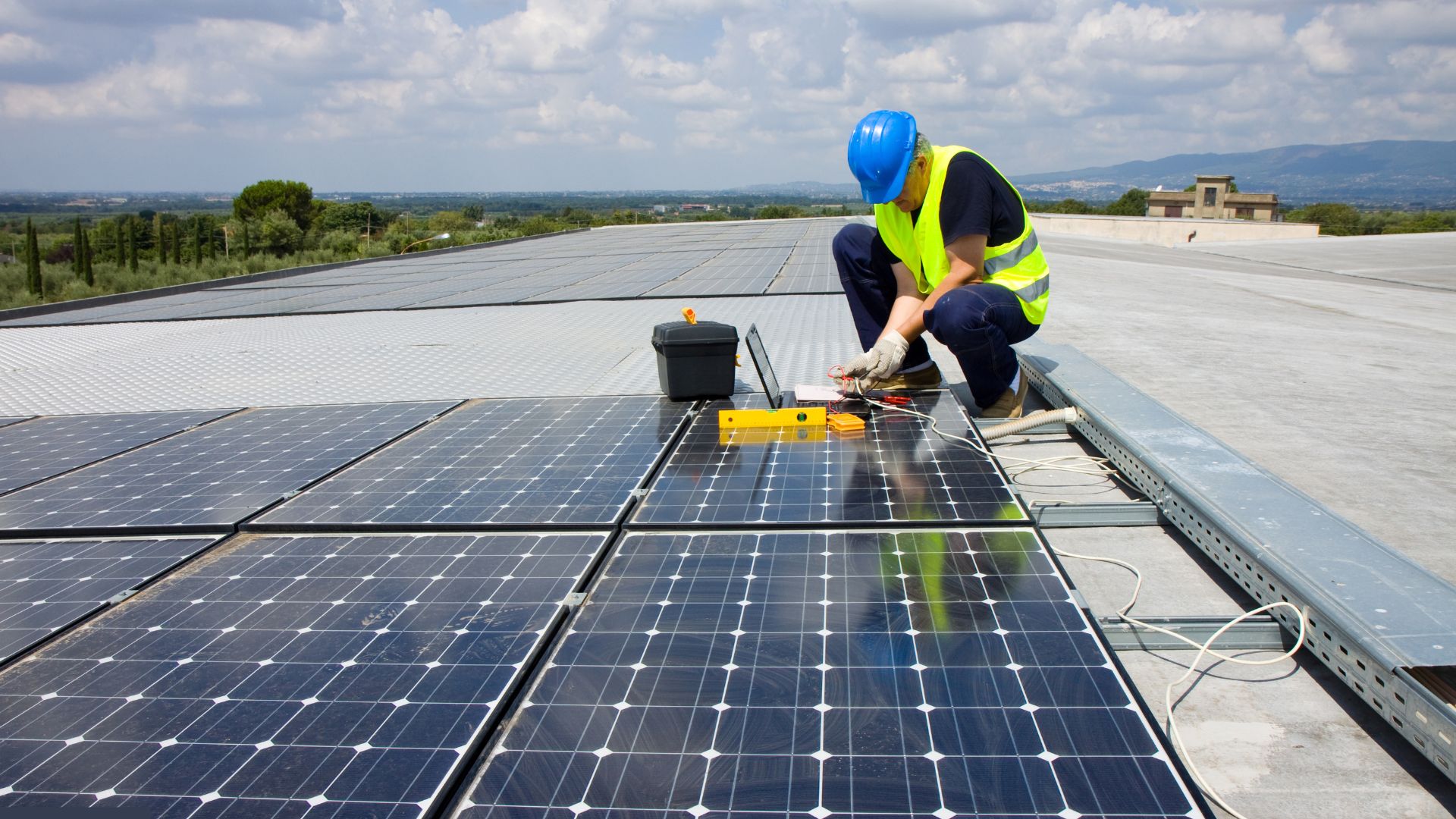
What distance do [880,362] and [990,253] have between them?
84 cm

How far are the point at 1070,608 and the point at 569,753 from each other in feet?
4.00

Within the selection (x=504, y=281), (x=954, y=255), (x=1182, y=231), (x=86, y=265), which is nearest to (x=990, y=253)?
(x=954, y=255)

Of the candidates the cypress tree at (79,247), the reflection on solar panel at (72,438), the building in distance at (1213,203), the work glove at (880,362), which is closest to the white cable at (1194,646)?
the work glove at (880,362)

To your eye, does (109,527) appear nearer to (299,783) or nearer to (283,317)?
(299,783)

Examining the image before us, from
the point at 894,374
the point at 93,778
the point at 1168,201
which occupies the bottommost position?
the point at 93,778

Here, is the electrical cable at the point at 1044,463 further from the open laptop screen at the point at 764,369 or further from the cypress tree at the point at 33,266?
the cypress tree at the point at 33,266

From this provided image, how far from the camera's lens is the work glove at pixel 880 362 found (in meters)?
4.12

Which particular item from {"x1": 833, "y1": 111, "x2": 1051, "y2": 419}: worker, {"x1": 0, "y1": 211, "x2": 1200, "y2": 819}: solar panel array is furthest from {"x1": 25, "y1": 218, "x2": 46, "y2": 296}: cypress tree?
{"x1": 833, "y1": 111, "x2": 1051, "y2": 419}: worker

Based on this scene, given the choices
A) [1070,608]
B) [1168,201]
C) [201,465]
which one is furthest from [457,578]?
[1168,201]

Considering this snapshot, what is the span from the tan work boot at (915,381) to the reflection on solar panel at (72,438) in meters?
3.57

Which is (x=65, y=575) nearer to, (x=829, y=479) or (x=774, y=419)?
(x=829, y=479)

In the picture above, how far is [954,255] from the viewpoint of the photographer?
4.22 meters

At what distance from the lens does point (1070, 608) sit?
2062mm

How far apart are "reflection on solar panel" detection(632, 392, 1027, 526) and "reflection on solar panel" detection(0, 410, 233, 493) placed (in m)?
2.67
